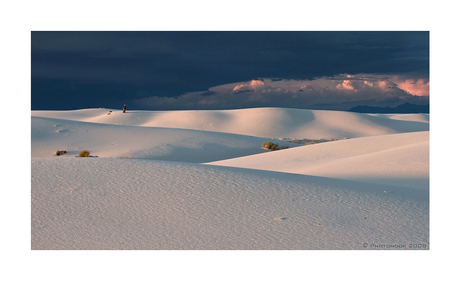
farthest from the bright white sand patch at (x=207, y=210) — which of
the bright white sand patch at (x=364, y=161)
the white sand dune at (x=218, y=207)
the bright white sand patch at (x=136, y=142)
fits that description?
the bright white sand patch at (x=136, y=142)

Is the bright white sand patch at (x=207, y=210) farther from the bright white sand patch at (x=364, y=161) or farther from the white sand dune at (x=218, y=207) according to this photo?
the bright white sand patch at (x=364, y=161)

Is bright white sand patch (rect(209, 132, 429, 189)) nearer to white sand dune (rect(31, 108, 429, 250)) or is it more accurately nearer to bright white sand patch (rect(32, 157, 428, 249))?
white sand dune (rect(31, 108, 429, 250))

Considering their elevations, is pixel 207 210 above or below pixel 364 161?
below

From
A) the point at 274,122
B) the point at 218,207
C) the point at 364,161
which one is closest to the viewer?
the point at 218,207

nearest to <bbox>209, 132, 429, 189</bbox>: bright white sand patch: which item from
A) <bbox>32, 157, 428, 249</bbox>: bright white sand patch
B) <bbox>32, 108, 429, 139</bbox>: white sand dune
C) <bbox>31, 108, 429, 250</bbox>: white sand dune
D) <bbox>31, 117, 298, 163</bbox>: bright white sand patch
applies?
<bbox>31, 108, 429, 250</bbox>: white sand dune

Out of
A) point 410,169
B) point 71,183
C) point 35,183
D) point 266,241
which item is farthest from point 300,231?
point 410,169

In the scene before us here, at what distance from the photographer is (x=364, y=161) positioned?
941cm

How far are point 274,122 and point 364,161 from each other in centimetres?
2757

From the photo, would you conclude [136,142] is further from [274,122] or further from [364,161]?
[274,122]

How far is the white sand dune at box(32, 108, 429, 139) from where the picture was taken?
35.0 m

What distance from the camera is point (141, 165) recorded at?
6086mm

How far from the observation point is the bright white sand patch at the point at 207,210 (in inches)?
149

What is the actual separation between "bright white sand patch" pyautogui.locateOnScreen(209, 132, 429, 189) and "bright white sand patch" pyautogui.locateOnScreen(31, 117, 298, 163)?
3.70 metres

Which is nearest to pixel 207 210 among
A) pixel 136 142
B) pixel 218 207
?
pixel 218 207
